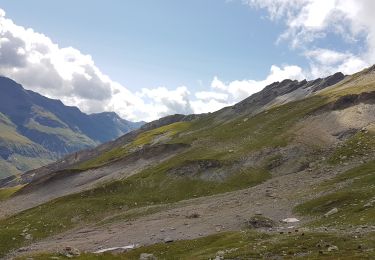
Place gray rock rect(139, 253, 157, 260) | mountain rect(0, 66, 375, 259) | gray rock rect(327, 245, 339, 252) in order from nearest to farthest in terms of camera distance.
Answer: gray rock rect(327, 245, 339, 252) < mountain rect(0, 66, 375, 259) < gray rock rect(139, 253, 157, 260)

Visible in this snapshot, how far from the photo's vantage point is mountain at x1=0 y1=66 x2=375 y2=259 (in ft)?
164

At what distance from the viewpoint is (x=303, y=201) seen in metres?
69.2

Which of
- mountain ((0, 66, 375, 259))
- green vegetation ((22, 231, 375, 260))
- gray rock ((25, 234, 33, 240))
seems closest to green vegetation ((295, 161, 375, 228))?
mountain ((0, 66, 375, 259))

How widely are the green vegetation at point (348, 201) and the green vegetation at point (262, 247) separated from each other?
23.3ft

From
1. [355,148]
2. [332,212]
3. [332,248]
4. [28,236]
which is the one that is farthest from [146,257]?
[355,148]

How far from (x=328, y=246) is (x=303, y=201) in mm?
27684

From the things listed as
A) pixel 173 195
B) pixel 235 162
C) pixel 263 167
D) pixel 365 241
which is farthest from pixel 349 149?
pixel 365 241

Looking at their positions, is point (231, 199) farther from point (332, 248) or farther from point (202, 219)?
point (332, 248)

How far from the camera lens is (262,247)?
45.4 meters

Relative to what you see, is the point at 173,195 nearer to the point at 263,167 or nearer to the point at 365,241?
the point at 263,167

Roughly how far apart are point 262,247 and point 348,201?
21778mm

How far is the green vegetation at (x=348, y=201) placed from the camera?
52844 millimetres

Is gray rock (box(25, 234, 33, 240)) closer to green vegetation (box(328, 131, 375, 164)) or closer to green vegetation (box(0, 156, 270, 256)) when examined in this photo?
green vegetation (box(0, 156, 270, 256))

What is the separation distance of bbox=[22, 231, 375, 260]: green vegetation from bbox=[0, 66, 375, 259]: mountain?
137 millimetres
